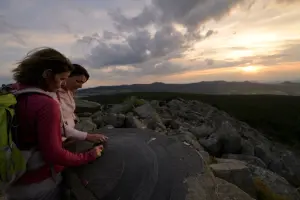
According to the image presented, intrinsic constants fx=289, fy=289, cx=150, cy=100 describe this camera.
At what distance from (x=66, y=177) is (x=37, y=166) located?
3.08 ft

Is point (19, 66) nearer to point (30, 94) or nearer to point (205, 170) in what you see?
point (30, 94)

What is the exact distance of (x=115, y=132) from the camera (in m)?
5.68

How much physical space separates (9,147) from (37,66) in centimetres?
87

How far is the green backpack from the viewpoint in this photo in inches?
110

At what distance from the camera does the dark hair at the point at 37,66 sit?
3.06 metres

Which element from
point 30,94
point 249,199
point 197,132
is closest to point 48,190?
point 30,94

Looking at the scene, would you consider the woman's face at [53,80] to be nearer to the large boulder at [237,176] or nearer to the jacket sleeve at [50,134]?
the jacket sleeve at [50,134]

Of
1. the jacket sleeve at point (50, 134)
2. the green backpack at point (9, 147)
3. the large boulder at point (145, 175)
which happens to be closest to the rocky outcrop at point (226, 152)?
the large boulder at point (145, 175)

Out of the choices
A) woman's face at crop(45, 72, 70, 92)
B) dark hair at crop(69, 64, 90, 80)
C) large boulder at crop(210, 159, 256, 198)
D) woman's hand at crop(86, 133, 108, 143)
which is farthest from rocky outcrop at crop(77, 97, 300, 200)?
woman's face at crop(45, 72, 70, 92)

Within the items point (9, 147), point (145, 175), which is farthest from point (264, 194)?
point (9, 147)

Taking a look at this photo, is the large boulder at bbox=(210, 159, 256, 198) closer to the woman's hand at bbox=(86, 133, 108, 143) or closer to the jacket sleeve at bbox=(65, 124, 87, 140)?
the woman's hand at bbox=(86, 133, 108, 143)

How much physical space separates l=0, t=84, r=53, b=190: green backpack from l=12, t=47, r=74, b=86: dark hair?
6.2 inches

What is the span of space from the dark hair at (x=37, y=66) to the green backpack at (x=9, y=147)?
6.2 inches

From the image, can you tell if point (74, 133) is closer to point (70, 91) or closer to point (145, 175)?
point (70, 91)
